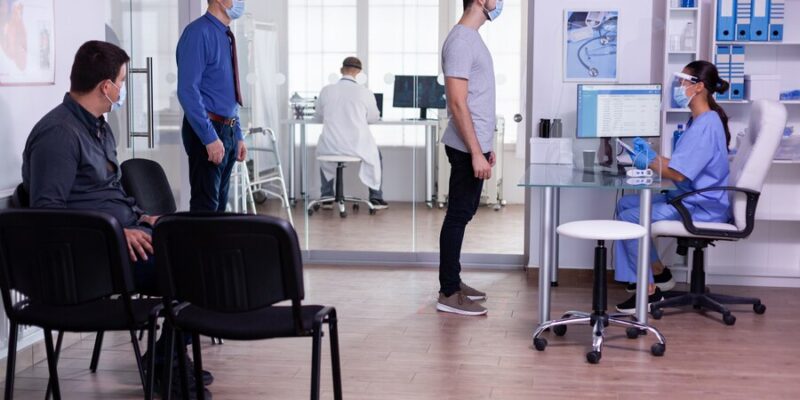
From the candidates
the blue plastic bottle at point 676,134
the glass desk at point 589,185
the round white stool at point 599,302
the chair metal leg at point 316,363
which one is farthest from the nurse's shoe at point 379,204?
the chair metal leg at point 316,363

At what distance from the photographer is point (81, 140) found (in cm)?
359

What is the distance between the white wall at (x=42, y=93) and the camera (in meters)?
3.93

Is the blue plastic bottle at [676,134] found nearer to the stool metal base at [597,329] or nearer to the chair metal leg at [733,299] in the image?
the chair metal leg at [733,299]

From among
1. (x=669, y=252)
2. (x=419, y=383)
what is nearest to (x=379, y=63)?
(x=669, y=252)

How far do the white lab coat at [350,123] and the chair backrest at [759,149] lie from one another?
238 cm

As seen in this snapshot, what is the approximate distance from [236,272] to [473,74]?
8.10ft

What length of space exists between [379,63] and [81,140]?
317 centimetres

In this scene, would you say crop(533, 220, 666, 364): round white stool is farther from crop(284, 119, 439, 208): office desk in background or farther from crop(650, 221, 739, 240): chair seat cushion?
crop(284, 119, 439, 208): office desk in background

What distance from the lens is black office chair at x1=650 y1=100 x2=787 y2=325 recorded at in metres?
4.98

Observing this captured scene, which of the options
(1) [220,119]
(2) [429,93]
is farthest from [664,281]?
(1) [220,119]

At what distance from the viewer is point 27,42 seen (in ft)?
13.2

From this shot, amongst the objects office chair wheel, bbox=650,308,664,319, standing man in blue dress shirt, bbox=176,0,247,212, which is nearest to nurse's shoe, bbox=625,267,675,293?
office chair wheel, bbox=650,308,664,319

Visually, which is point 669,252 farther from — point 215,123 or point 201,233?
point 201,233

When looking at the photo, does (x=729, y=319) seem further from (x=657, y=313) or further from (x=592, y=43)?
(x=592, y=43)
